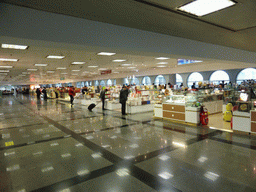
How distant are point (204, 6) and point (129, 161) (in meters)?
3.82

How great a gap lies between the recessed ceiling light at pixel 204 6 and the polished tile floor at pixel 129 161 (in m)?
3.34

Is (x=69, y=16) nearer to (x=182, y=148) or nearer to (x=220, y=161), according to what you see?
(x=182, y=148)

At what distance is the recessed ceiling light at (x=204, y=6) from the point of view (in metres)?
3.56

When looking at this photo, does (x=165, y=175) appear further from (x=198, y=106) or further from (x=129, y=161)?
(x=198, y=106)

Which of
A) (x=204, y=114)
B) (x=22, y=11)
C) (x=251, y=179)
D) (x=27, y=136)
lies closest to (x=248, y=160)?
(x=251, y=179)

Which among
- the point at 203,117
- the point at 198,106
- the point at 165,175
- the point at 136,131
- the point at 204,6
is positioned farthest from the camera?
the point at 198,106

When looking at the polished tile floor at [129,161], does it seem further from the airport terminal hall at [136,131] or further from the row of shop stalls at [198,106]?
the row of shop stalls at [198,106]

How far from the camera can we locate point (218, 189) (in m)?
2.70

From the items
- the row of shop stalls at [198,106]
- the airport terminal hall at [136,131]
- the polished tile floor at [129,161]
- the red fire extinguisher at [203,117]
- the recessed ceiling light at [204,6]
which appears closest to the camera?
the polished tile floor at [129,161]

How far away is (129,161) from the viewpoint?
3.79 metres

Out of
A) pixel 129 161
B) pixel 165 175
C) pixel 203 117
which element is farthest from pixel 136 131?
pixel 165 175

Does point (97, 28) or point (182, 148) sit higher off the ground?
point (97, 28)

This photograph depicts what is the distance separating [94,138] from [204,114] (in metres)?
4.27

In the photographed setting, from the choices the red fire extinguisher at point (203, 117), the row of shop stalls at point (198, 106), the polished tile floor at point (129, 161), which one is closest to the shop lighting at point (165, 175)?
the polished tile floor at point (129, 161)
